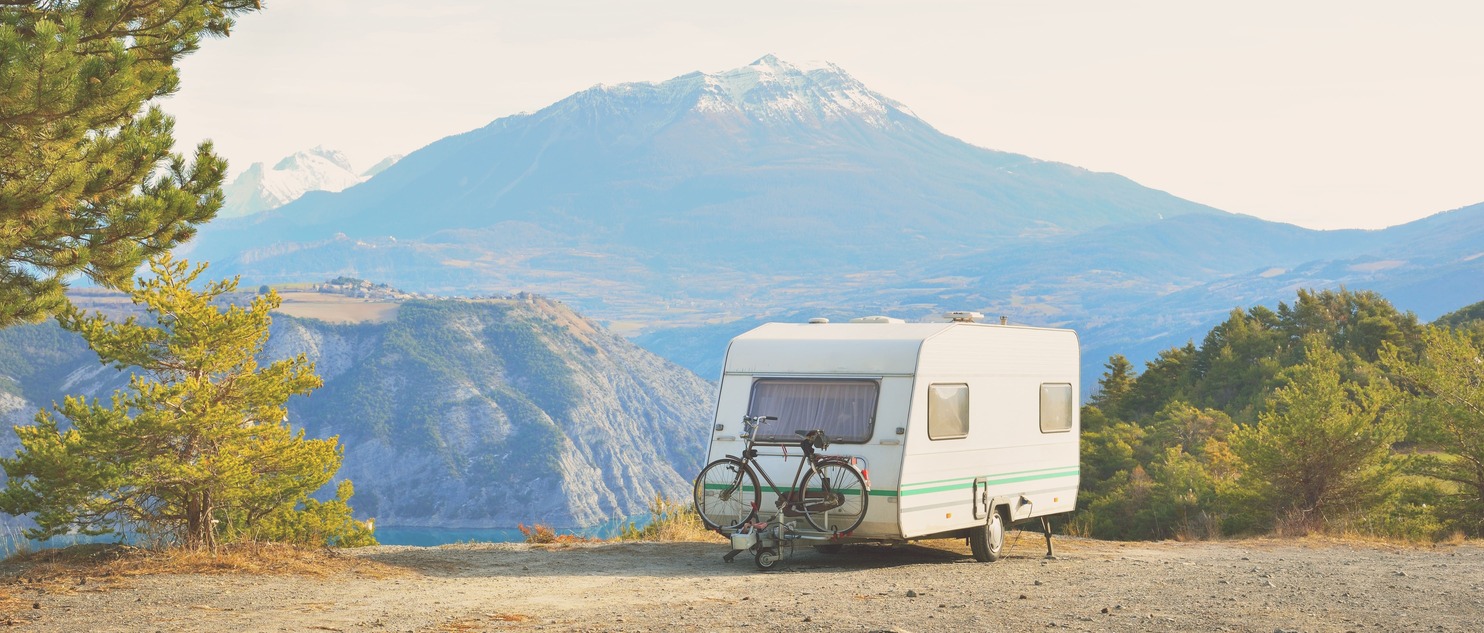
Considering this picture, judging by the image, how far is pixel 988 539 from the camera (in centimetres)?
1291

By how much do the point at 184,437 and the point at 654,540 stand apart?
5601 mm

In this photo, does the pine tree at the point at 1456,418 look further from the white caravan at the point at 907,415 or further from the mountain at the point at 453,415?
the mountain at the point at 453,415

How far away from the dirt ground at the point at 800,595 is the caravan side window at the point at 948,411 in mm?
Answer: 1280

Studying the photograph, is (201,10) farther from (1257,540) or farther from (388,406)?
(388,406)

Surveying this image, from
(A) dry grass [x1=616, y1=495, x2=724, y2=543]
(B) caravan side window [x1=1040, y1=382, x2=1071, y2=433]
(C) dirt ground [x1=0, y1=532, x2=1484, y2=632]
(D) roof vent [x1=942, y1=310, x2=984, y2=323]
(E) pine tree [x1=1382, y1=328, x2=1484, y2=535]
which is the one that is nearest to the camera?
(C) dirt ground [x1=0, y1=532, x2=1484, y2=632]

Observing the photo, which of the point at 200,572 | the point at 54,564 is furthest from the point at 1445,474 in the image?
the point at 54,564

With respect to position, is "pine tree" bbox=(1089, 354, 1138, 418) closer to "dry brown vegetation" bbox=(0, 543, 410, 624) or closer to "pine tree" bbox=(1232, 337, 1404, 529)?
"pine tree" bbox=(1232, 337, 1404, 529)

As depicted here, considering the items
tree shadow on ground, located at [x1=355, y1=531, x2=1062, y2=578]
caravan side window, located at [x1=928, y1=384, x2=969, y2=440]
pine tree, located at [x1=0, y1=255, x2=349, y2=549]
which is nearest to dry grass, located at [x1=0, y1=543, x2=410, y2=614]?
pine tree, located at [x1=0, y1=255, x2=349, y2=549]

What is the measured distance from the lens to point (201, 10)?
34.1 feet

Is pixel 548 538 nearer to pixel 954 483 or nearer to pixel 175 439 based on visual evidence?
pixel 175 439

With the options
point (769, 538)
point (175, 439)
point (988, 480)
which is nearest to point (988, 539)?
point (988, 480)

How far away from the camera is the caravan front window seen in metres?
12.0

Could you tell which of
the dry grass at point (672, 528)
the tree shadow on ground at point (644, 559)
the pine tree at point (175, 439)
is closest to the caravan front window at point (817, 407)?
the tree shadow on ground at point (644, 559)

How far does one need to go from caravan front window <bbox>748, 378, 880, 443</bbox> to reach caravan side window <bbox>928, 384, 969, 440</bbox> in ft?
1.87
